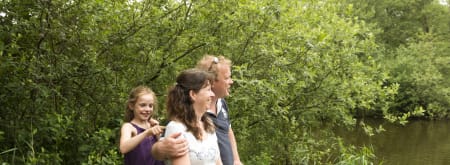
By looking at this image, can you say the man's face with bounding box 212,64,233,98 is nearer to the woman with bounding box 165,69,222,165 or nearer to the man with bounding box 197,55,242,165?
the man with bounding box 197,55,242,165

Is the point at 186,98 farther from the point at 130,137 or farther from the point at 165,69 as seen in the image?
the point at 165,69

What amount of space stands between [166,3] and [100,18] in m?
0.98

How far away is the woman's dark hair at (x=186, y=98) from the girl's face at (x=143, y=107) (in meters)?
0.91

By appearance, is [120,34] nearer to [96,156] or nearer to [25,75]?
[25,75]

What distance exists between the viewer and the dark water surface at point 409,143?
12705mm

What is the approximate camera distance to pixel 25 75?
450cm

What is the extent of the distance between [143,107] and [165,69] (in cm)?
242

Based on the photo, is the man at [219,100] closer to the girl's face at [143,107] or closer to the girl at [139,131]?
the girl at [139,131]

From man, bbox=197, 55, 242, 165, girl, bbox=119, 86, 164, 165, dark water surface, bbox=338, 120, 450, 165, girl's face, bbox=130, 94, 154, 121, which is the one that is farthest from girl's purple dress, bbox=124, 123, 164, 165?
dark water surface, bbox=338, 120, 450, 165

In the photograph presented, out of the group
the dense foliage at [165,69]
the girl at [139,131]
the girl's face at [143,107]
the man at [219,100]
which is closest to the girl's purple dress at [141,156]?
the girl at [139,131]

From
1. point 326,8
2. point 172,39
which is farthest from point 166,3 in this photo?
point 326,8

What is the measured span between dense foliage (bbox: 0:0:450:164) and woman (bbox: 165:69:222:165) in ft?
7.14

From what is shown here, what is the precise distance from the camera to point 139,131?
3.05 meters

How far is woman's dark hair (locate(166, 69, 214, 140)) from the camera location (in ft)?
7.26
